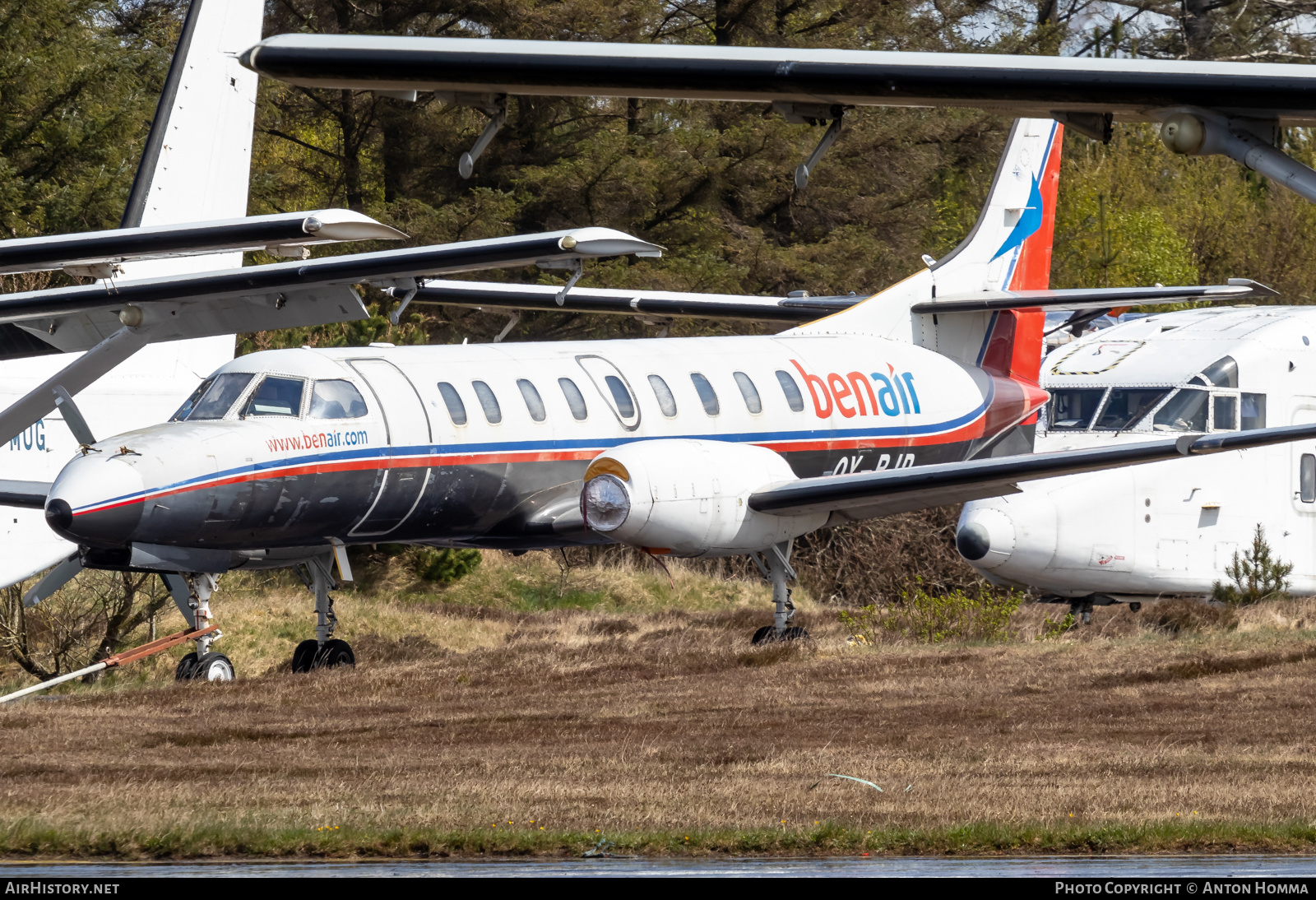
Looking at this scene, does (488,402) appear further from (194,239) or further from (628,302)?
(194,239)

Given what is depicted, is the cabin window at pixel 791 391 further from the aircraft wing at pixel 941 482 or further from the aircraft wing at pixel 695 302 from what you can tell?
the aircraft wing at pixel 695 302

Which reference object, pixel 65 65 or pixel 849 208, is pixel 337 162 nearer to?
pixel 65 65

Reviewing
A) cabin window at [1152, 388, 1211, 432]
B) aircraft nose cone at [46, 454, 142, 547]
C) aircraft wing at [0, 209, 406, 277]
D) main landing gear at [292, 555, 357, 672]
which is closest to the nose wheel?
main landing gear at [292, 555, 357, 672]

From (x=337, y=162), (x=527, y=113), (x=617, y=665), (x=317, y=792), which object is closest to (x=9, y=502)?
(x=617, y=665)

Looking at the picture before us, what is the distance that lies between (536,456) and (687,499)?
4.89ft

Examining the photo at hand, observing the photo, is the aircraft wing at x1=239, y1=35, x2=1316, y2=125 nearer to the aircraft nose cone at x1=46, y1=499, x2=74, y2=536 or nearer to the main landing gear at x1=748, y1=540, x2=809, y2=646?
the aircraft nose cone at x1=46, y1=499, x2=74, y2=536

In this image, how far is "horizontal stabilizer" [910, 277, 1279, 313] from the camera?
53.5 feet

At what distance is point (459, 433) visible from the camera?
14.6 metres

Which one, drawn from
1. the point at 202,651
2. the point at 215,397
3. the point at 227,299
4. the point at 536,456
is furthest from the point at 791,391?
the point at 227,299

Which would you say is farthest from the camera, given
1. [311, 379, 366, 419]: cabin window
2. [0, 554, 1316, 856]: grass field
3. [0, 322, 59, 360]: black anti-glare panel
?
[311, 379, 366, 419]: cabin window

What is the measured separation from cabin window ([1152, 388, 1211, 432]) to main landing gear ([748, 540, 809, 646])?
12.8 feet

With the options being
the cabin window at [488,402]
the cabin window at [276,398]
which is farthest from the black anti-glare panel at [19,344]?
the cabin window at [488,402]

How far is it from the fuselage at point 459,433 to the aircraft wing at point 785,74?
28.4 feet
